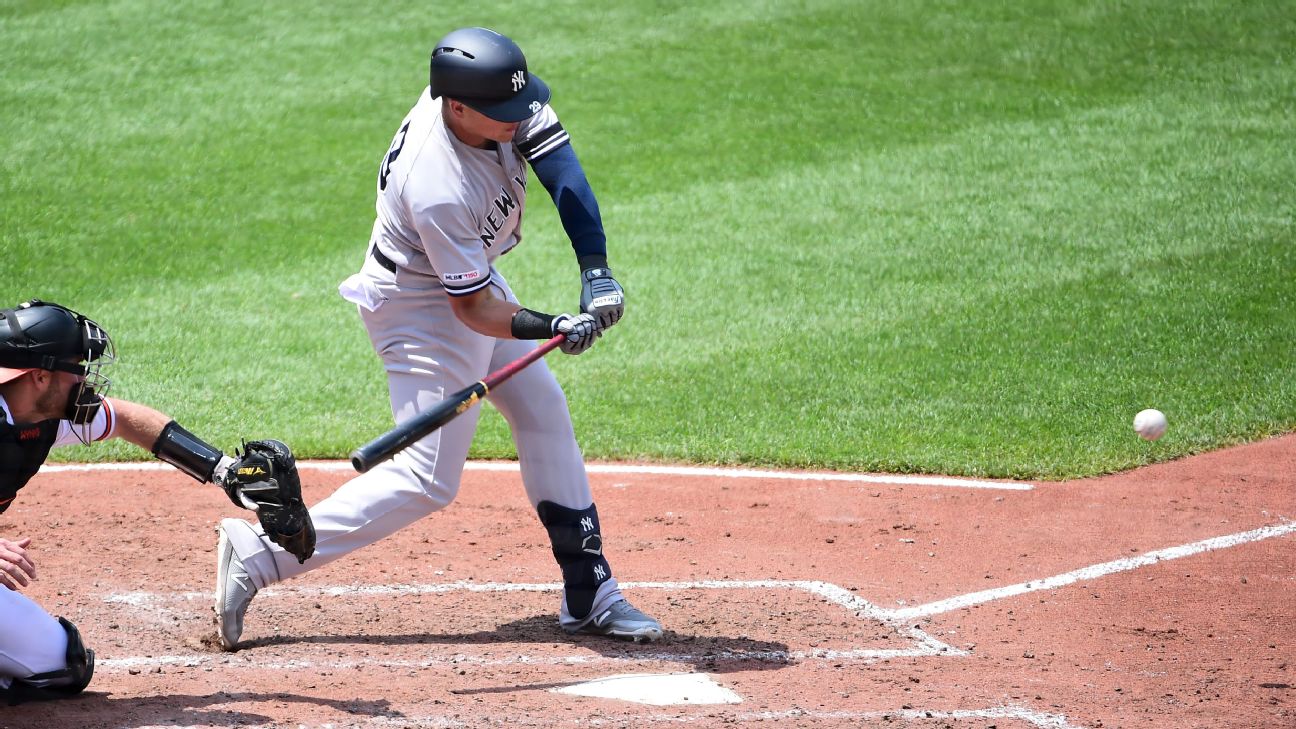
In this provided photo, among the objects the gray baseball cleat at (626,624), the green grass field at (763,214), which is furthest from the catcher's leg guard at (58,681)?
the green grass field at (763,214)

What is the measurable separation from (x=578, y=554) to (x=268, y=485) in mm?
1138

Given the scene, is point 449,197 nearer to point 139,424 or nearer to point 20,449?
point 139,424

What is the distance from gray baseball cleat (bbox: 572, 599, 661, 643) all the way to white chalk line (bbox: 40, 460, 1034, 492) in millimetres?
2089

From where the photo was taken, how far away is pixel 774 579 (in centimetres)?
505

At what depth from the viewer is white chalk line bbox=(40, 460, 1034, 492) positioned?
629cm

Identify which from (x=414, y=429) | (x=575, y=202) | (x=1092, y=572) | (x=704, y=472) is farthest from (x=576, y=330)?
(x=704, y=472)

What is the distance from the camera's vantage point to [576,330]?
4016mm

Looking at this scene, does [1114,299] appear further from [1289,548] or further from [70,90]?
[70,90]

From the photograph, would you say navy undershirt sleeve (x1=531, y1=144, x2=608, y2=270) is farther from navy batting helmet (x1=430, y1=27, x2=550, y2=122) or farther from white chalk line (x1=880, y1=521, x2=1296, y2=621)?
white chalk line (x1=880, y1=521, x2=1296, y2=621)

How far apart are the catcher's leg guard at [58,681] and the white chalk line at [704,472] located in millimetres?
2875

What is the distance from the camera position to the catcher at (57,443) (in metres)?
3.50

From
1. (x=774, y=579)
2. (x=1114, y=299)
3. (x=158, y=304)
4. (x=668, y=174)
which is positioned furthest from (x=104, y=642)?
(x=668, y=174)

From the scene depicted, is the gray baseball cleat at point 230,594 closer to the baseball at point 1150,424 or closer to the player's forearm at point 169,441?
the player's forearm at point 169,441

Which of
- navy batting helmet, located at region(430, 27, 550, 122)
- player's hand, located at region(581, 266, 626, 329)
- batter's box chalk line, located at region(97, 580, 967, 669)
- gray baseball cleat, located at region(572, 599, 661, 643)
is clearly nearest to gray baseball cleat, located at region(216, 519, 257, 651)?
batter's box chalk line, located at region(97, 580, 967, 669)
